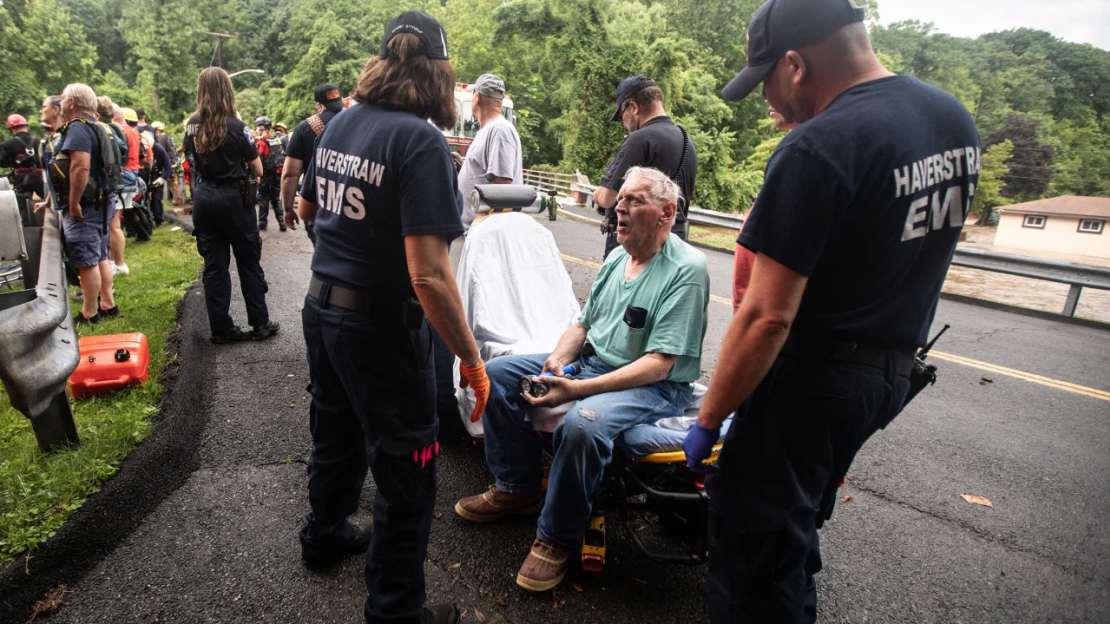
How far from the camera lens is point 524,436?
2840mm

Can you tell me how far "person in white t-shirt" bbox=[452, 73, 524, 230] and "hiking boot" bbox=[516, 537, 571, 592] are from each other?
239cm

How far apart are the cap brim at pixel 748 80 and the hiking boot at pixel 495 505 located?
2.00 meters

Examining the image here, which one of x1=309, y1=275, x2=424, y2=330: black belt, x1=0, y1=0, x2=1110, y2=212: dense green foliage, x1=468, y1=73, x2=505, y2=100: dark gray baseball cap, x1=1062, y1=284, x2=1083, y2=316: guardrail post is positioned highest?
x1=0, y1=0, x2=1110, y2=212: dense green foliage

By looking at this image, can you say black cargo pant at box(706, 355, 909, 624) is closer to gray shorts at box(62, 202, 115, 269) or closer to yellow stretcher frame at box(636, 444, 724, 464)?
yellow stretcher frame at box(636, 444, 724, 464)

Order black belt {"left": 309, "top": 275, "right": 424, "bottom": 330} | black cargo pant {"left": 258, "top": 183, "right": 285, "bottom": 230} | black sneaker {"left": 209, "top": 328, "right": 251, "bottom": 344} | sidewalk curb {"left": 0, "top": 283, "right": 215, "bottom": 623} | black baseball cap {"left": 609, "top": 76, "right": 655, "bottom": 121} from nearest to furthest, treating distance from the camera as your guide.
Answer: black belt {"left": 309, "top": 275, "right": 424, "bottom": 330} < sidewalk curb {"left": 0, "top": 283, "right": 215, "bottom": 623} < black baseball cap {"left": 609, "top": 76, "right": 655, "bottom": 121} < black sneaker {"left": 209, "top": 328, "right": 251, "bottom": 344} < black cargo pant {"left": 258, "top": 183, "right": 285, "bottom": 230}

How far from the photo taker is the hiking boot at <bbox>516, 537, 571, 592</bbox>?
2.47 meters

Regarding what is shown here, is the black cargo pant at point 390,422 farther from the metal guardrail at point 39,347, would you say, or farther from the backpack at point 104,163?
the backpack at point 104,163

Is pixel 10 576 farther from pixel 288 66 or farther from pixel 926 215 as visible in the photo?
pixel 288 66

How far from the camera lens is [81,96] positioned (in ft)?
16.8

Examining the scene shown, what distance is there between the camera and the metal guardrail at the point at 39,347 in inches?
105

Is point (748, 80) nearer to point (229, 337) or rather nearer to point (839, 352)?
point (839, 352)

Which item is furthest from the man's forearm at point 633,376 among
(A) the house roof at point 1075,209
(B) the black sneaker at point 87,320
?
(A) the house roof at point 1075,209

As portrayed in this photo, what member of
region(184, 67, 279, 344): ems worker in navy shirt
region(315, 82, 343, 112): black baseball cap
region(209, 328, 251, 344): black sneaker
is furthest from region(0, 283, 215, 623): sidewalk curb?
region(315, 82, 343, 112): black baseball cap

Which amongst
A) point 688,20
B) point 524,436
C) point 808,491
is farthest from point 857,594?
point 688,20
